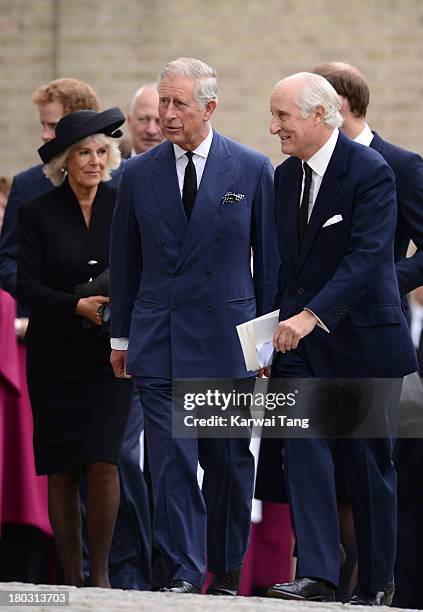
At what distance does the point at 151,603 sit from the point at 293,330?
1110mm

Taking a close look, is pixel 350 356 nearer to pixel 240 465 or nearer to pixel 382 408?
pixel 382 408

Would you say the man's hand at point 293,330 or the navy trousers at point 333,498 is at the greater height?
the man's hand at point 293,330

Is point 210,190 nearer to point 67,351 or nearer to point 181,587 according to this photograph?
point 67,351

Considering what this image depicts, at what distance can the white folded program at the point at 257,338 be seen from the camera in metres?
6.12

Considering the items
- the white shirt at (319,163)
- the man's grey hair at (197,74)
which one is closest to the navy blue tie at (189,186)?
the man's grey hair at (197,74)

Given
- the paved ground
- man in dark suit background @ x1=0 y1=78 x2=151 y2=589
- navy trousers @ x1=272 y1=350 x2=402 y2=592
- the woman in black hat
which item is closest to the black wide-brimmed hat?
the woman in black hat

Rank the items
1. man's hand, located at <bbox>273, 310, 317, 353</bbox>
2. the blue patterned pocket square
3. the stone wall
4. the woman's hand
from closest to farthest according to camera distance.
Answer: man's hand, located at <bbox>273, 310, 317, 353</bbox> → the blue patterned pocket square → the woman's hand → the stone wall

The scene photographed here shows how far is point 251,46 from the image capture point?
46.0 ft

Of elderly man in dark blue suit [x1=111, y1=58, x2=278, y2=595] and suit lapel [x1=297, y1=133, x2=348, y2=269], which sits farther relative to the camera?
elderly man in dark blue suit [x1=111, y1=58, x2=278, y2=595]

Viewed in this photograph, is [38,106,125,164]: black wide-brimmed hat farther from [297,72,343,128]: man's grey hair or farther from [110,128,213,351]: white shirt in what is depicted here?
[297,72,343,128]: man's grey hair

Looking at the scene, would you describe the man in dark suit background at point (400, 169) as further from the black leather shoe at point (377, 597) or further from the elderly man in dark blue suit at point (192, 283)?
the black leather shoe at point (377, 597)

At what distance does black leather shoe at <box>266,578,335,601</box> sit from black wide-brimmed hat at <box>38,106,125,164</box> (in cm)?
232

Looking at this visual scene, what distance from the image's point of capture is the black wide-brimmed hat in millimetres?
7199

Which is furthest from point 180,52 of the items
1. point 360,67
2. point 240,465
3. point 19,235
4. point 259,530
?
point 240,465
